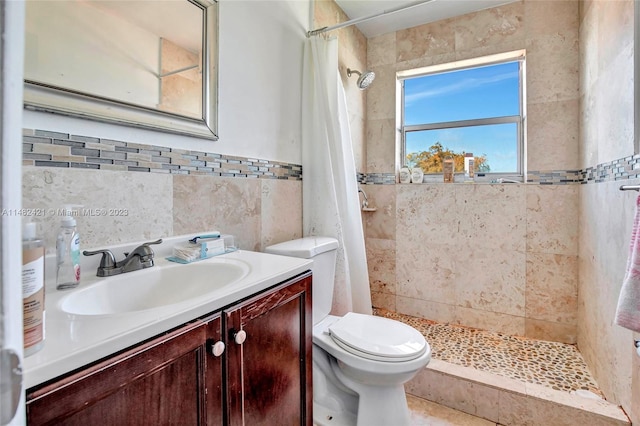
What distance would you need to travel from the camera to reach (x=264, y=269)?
97cm

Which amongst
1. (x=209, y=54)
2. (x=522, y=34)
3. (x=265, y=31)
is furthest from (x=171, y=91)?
(x=522, y=34)

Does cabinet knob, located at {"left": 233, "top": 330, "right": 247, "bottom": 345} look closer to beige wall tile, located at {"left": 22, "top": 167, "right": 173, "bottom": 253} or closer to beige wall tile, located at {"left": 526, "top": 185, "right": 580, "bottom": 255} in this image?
beige wall tile, located at {"left": 22, "top": 167, "right": 173, "bottom": 253}

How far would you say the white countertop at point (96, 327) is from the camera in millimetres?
461

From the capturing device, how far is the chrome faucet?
2.93 feet

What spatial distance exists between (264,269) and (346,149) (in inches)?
44.6

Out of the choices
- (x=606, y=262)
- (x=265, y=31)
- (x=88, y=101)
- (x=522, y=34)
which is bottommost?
(x=606, y=262)

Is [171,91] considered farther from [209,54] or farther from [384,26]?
[384,26]

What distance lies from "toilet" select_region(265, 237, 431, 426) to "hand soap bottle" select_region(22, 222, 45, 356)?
836 mm

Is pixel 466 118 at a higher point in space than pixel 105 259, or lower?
higher

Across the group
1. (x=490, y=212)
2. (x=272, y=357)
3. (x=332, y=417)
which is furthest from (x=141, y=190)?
(x=490, y=212)

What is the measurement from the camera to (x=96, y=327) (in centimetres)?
56

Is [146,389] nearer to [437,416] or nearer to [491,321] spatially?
[437,416]

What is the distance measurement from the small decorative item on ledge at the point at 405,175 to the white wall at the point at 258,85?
3.44 feet

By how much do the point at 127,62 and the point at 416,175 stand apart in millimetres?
2029
